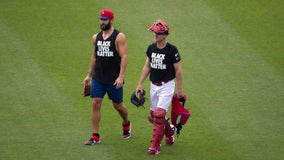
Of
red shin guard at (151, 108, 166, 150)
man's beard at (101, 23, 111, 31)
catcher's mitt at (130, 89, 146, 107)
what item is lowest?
red shin guard at (151, 108, 166, 150)

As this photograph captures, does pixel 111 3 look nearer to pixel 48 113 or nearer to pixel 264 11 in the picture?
pixel 264 11

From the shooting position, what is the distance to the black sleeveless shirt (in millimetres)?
10477

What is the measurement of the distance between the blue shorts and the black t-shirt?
2.23 feet

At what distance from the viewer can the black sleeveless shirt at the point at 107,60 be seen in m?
10.5

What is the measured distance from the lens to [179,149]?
→ 34.5 feet

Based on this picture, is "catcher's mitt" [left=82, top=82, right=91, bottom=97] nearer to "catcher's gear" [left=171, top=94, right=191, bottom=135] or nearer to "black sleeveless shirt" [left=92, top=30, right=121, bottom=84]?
"black sleeveless shirt" [left=92, top=30, right=121, bottom=84]

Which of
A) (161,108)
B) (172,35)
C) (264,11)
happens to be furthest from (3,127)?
(264,11)

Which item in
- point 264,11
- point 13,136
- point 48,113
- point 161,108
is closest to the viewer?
point 161,108

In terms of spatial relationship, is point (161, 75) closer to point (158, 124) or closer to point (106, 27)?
point (158, 124)

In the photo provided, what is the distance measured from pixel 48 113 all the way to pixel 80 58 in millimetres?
2442

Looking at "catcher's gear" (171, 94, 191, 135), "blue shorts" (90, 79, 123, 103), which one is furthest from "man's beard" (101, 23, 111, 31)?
"catcher's gear" (171, 94, 191, 135)

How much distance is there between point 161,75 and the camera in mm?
10219

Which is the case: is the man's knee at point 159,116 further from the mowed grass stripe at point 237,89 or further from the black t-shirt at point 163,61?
the mowed grass stripe at point 237,89

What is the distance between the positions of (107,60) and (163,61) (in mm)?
995
